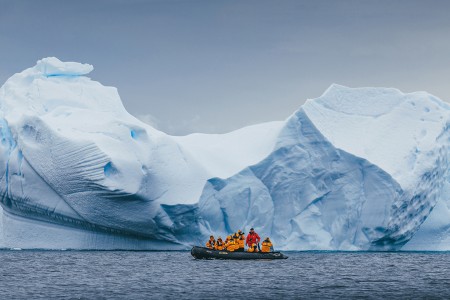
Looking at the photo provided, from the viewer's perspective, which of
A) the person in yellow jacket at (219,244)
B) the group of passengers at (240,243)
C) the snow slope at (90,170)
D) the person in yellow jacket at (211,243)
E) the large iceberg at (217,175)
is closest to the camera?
the group of passengers at (240,243)

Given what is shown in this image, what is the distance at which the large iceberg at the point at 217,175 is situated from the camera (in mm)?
28281

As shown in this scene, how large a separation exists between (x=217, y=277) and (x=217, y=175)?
30.4ft

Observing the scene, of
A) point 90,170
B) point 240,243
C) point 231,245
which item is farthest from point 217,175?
point 90,170

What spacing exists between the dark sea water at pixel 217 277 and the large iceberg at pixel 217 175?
1.51 meters

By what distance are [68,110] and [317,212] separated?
34.1 ft

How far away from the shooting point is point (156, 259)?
88.4ft

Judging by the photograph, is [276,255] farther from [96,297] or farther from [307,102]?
[96,297]

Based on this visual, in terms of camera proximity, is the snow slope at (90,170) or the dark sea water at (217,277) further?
the snow slope at (90,170)

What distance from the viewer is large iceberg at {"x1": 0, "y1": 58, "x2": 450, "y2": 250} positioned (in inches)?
1113

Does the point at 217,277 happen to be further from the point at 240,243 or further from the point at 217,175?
the point at 217,175

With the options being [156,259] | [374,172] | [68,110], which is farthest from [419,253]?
[68,110]

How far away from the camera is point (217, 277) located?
21047 millimetres

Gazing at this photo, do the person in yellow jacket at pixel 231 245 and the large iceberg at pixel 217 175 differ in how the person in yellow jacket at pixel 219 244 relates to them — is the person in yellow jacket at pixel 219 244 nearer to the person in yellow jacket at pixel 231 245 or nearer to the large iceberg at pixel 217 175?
the person in yellow jacket at pixel 231 245

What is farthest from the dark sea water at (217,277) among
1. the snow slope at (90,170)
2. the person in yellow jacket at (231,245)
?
the snow slope at (90,170)
